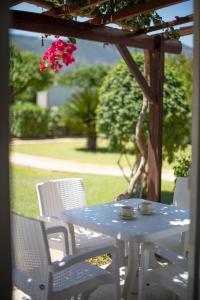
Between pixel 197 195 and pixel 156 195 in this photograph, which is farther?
pixel 156 195

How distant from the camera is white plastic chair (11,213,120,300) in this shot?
247 centimetres

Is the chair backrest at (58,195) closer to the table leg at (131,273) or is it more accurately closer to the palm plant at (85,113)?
the table leg at (131,273)

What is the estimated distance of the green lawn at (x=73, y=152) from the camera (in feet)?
38.9

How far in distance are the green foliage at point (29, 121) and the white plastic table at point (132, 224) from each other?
13.0 m

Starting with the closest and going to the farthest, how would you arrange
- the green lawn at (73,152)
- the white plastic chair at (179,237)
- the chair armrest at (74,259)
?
the chair armrest at (74,259) → the white plastic chair at (179,237) → the green lawn at (73,152)

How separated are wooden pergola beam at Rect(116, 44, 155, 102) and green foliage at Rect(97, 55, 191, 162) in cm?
264

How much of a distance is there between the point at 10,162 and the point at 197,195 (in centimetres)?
90

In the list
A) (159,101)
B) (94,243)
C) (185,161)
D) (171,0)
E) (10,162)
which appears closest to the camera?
(10,162)

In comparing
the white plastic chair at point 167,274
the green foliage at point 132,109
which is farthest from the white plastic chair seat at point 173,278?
the green foliage at point 132,109

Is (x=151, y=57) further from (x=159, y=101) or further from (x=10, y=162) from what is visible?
(x=10, y=162)

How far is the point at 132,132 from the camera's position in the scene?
287 inches

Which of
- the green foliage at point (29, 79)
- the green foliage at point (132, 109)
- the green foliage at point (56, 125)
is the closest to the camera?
the green foliage at point (132, 109)

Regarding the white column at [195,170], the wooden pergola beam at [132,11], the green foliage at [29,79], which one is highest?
the green foliage at [29,79]

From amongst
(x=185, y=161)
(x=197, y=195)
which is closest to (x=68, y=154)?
(x=185, y=161)
